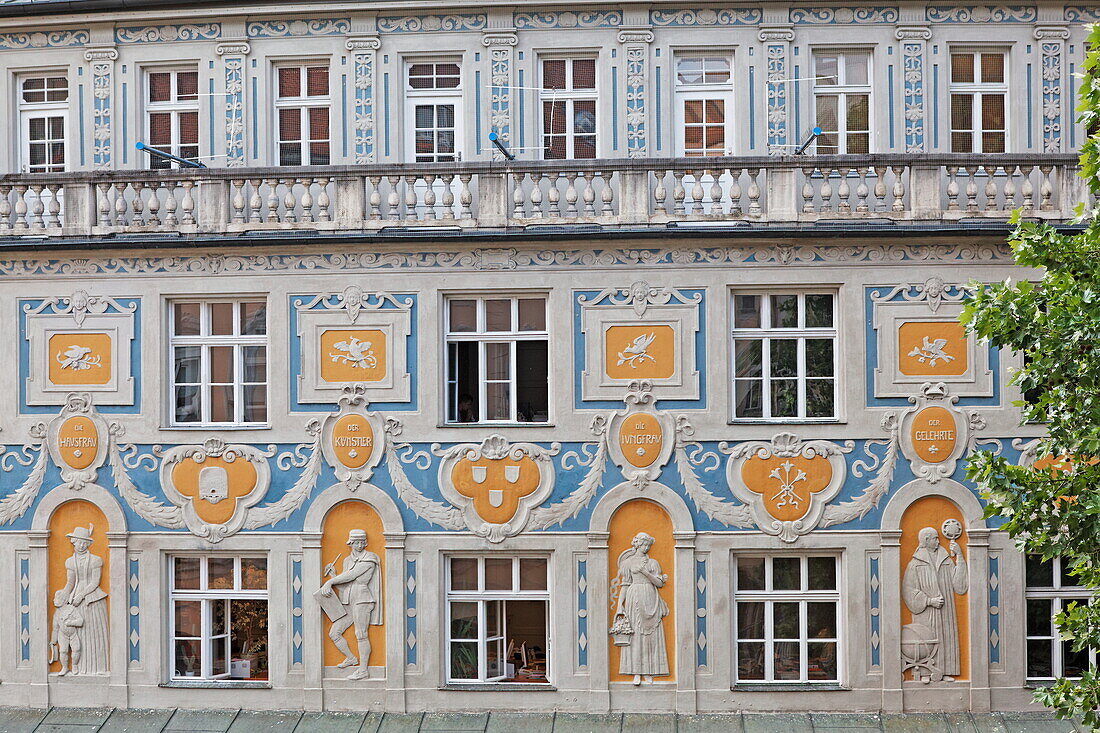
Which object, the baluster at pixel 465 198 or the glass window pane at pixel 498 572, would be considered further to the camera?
the glass window pane at pixel 498 572

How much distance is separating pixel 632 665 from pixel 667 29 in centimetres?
734

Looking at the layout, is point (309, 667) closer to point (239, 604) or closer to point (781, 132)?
point (239, 604)

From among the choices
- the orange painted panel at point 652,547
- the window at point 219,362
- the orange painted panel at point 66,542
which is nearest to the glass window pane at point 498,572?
the orange painted panel at point 652,547

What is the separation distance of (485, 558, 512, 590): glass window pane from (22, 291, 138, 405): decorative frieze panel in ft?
14.7

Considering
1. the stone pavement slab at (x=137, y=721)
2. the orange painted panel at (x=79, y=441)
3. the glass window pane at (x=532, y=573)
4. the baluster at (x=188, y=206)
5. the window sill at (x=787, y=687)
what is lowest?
the stone pavement slab at (x=137, y=721)

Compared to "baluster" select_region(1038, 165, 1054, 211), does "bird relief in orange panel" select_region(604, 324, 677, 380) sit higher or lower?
lower

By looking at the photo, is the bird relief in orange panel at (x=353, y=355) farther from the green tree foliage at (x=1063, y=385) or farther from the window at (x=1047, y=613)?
the window at (x=1047, y=613)

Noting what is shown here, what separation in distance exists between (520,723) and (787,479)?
3974 mm

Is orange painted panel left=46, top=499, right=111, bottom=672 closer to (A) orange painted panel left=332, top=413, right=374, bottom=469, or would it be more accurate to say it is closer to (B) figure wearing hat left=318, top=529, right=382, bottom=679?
(B) figure wearing hat left=318, top=529, right=382, bottom=679

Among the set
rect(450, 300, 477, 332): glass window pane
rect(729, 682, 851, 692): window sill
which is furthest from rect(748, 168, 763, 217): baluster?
rect(729, 682, 851, 692): window sill

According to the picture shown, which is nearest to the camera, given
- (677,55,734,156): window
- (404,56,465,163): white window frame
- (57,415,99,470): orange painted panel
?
(57,415,99,470): orange painted panel

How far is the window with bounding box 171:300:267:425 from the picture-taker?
1359cm

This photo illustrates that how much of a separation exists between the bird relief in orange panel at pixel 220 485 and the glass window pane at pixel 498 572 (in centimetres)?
280

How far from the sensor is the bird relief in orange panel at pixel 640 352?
43.0 feet
